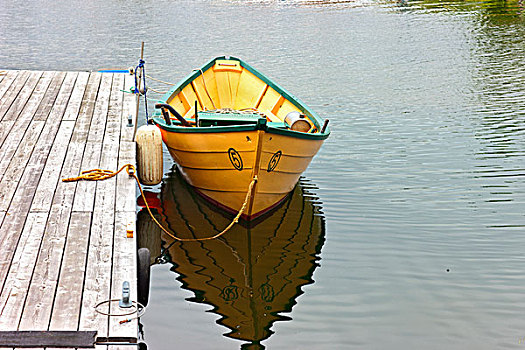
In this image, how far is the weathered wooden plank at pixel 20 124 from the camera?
322 inches

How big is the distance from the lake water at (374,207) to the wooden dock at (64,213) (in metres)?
1.18

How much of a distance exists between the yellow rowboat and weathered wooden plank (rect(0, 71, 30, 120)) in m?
2.49

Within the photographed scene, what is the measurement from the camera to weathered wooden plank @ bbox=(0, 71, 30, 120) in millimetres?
10340

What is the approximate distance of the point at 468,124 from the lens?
13.4 m

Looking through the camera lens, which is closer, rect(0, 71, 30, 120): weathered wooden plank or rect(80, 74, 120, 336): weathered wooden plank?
rect(80, 74, 120, 336): weathered wooden plank

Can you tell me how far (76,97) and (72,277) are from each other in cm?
621

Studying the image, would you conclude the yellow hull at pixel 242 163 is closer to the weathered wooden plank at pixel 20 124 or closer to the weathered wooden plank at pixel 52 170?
the weathered wooden plank at pixel 52 170

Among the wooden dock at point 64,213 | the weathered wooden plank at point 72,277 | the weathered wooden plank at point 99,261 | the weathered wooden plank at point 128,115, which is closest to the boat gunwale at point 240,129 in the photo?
the weathered wooden plank at point 128,115

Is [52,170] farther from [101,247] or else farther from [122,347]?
[122,347]

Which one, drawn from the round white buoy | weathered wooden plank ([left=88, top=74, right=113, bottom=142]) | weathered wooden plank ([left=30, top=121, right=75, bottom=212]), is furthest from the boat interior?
weathered wooden plank ([left=30, top=121, right=75, bottom=212])

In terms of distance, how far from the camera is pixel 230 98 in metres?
12.1

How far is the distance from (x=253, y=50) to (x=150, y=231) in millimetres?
13245

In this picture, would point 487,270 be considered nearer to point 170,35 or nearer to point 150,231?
point 150,231

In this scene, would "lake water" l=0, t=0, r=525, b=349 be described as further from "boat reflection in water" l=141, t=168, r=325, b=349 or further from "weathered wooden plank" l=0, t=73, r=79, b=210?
"weathered wooden plank" l=0, t=73, r=79, b=210
